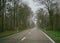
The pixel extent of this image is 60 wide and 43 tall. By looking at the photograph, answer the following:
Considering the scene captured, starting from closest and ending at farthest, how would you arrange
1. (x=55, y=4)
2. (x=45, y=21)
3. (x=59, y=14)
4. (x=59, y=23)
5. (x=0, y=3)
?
(x=0, y=3)
(x=55, y=4)
(x=59, y=14)
(x=59, y=23)
(x=45, y=21)

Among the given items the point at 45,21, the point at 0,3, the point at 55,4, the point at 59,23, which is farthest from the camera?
the point at 45,21

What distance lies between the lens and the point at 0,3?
139 ft

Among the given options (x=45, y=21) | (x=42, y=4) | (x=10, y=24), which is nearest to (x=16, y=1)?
(x=42, y=4)

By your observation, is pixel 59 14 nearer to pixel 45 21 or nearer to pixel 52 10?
pixel 52 10

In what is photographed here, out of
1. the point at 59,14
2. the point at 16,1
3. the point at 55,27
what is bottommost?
the point at 55,27

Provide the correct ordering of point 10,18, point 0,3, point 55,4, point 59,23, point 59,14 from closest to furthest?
1. point 0,3
2. point 55,4
3. point 59,14
4. point 59,23
5. point 10,18

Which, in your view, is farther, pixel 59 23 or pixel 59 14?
pixel 59 23

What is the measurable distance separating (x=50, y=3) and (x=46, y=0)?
1.64m

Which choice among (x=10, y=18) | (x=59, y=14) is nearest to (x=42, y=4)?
(x=59, y=14)

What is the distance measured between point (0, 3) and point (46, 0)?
17780 mm

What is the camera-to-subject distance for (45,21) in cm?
9175

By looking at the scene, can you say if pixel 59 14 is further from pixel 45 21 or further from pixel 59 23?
pixel 45 21

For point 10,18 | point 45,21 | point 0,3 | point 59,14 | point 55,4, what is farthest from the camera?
point 45,21

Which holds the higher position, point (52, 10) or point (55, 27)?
A: point (52, 10)
